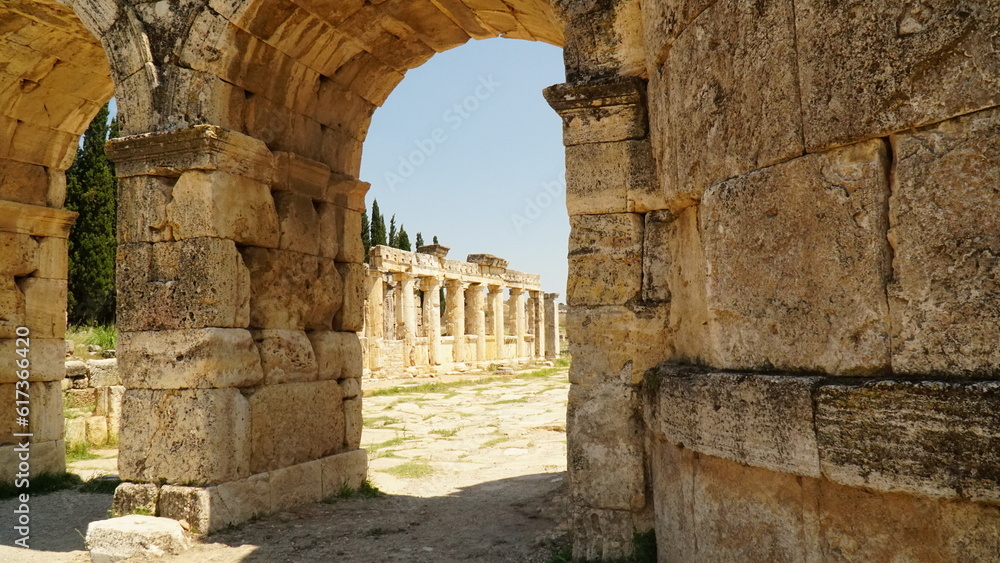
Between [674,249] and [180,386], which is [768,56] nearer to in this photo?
[674,249]

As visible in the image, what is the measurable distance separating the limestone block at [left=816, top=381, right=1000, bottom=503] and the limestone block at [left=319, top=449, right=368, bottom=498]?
14.7 ft

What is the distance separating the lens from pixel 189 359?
4.99 metres

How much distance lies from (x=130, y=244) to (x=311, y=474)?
90.1 inches

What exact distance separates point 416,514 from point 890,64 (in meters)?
4.66

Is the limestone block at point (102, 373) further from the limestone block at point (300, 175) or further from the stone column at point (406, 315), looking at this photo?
the stone column at point (406, 315)

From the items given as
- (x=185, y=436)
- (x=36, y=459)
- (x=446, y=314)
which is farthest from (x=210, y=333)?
(x=446, y=314)

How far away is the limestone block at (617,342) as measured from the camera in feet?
12.8

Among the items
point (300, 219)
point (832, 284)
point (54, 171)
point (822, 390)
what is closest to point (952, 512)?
point (822, 390)

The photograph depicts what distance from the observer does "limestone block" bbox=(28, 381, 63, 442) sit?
7328 mm

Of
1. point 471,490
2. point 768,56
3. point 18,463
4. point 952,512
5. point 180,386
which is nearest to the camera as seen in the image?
point 952,512

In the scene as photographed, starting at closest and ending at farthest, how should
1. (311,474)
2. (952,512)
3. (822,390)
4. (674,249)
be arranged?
(952,512) → (822,390) → (674,249) → (311,474)

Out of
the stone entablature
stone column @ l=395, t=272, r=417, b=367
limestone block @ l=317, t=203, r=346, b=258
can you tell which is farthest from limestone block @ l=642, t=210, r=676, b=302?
stone column @ l=395, t=272, r=417, b=367

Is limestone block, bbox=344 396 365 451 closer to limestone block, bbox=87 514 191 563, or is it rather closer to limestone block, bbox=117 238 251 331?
limestone block, bbox=117 238 251 331

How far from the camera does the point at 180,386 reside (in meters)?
5.01
